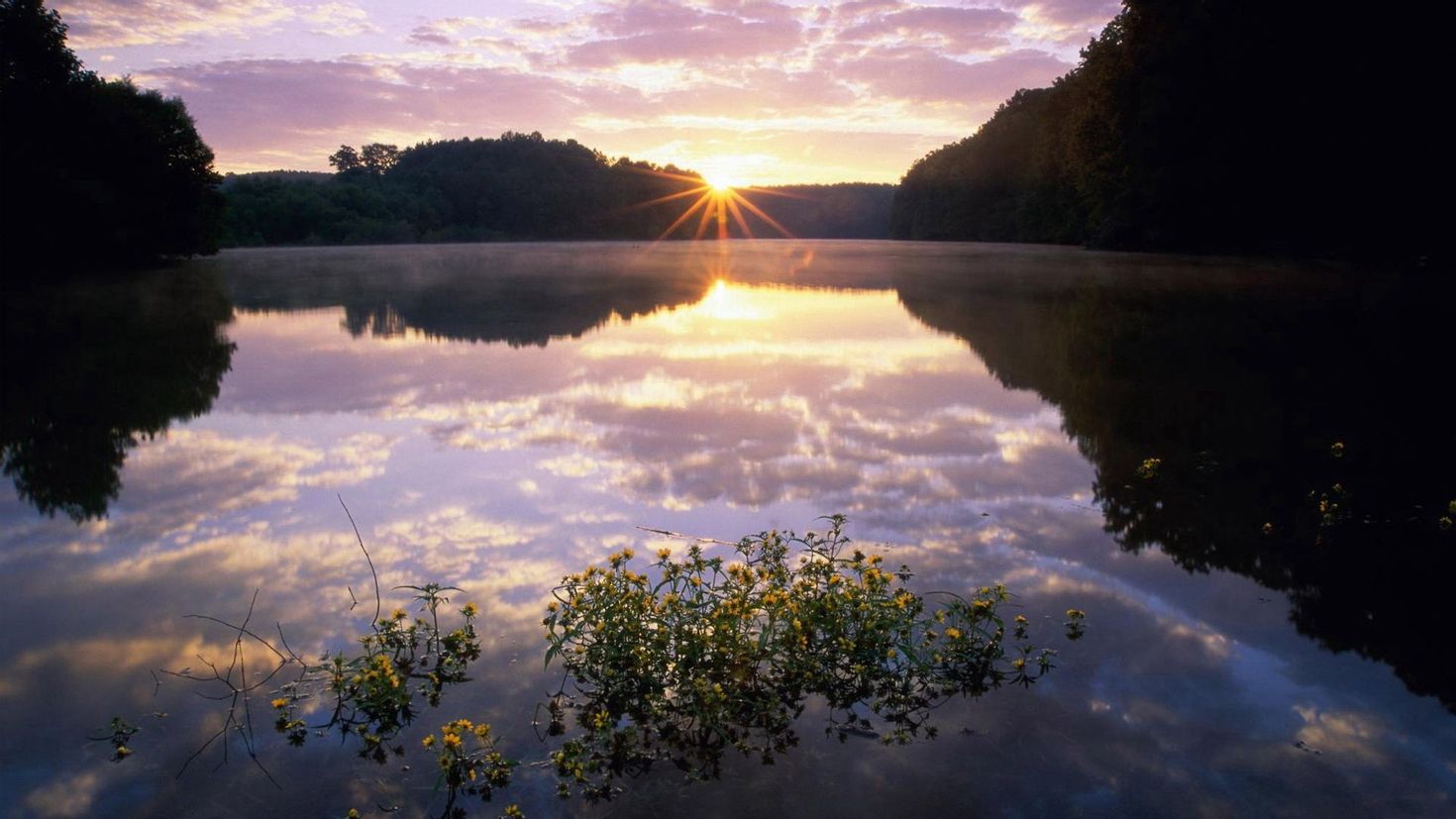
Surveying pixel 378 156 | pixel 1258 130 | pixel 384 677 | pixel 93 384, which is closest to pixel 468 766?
pixel 384 677

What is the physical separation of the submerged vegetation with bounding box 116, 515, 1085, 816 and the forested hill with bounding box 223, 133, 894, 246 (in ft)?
251

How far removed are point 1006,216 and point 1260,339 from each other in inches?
3162

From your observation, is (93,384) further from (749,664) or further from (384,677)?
(749,664)

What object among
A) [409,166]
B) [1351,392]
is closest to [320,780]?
[1351,392]

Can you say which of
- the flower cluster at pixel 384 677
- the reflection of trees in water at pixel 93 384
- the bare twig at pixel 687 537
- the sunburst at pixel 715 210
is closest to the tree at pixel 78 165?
the reflection of trees in water at pixel 93 384

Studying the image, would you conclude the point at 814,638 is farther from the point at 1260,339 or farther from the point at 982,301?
the point at 982,301

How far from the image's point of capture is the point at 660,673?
4113 millimetres

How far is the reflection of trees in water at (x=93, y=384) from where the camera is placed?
24.6ft

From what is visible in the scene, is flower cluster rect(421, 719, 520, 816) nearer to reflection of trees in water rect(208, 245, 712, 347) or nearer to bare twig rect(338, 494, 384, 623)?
bare twig rect(338, 494, 384, 623)

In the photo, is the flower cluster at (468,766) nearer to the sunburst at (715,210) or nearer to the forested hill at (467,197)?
the forested hill at (467,197)

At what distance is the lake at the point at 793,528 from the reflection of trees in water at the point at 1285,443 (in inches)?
1.7

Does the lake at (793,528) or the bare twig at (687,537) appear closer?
the lake at (793,528)

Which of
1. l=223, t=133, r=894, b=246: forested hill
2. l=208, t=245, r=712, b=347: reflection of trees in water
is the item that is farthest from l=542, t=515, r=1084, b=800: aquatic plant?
l=223, t=133, r=894, b=246: forested hill

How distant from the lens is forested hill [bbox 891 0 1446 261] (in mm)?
28781
